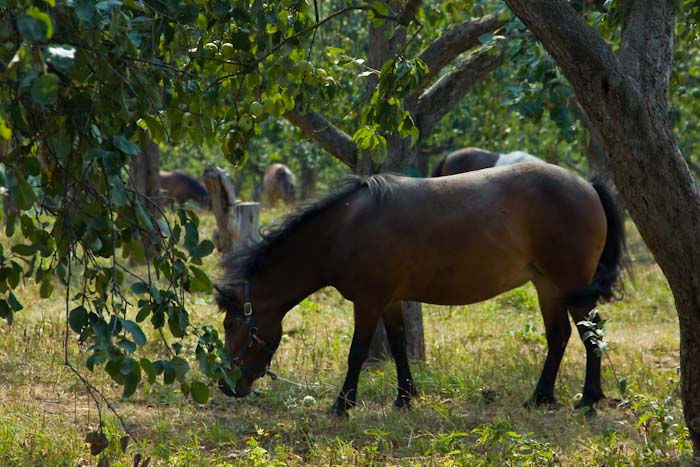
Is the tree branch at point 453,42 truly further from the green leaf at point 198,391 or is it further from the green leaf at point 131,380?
the green leaf at point 131,380

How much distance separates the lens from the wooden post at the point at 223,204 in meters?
10.5

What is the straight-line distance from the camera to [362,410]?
Result: 21.1 feet

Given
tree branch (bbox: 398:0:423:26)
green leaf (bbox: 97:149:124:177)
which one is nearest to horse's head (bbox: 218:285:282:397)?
tree branch (bbox: 398:0:423:26)

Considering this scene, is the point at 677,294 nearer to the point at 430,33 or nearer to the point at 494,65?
the point at 494,65

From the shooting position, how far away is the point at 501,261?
6.73 m

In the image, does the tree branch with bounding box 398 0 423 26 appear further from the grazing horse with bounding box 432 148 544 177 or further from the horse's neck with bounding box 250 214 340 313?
the grazing horse with bounding box 432 148 544 177

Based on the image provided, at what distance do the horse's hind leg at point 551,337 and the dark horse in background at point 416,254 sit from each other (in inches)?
0.6

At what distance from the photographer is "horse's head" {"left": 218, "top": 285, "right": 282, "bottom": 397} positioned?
652 centimetres

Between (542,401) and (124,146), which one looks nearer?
(124,146)

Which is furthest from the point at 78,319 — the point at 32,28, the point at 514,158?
the point at 514,158

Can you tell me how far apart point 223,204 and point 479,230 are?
182 inches

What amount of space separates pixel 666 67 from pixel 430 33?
716cm

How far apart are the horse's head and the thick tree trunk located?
3129mm

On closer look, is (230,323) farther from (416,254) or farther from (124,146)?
(124,146)
